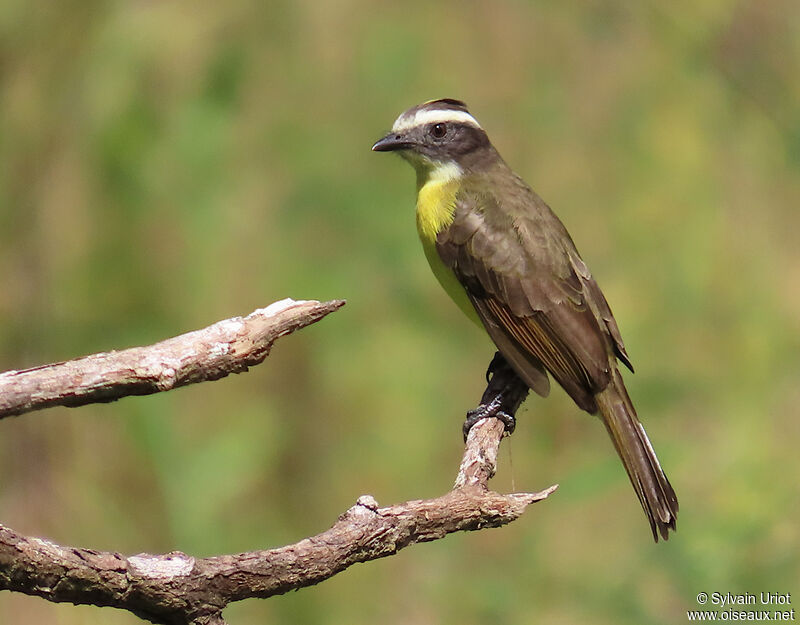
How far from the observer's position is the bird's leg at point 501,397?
4.54 meters

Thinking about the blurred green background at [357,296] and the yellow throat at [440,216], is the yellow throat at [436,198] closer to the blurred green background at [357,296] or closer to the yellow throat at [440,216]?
the yellow throat at [440,216]

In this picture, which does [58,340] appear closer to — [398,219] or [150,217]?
[150,217]

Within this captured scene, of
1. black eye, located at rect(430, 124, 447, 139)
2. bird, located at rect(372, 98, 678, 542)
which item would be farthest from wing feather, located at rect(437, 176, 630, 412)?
black eye, located at rect(430, 124, 447, 139)

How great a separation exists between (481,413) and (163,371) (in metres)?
2.11

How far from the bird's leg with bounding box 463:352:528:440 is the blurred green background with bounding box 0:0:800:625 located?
2.24ft

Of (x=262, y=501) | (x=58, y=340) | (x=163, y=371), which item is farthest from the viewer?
(x=262, y=501)

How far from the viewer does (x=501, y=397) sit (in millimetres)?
4801

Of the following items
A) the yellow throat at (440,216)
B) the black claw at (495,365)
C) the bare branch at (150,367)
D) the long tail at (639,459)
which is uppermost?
the yellow throat at (440,216)

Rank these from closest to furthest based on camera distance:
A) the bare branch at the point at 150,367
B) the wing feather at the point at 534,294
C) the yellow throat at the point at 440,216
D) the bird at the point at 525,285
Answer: the bare branch at the point at 150,367 < the bird at the point at 525,285 < the wing feather at the point at 534,294 < the yellow throat at the point at 440,216

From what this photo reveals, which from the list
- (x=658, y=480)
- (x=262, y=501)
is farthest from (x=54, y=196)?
(x=658, y=480)

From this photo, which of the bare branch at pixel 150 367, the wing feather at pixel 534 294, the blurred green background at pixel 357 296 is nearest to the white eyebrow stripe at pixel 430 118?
the wing feather at pixel 534 294

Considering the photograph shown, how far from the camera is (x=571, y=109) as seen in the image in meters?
7.76

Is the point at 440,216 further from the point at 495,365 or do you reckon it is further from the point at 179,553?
the point at 179,553

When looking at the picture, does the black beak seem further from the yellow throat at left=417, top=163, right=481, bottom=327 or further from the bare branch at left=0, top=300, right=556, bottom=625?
the bare branch at left=0, top=300, right=556, bottom=625
